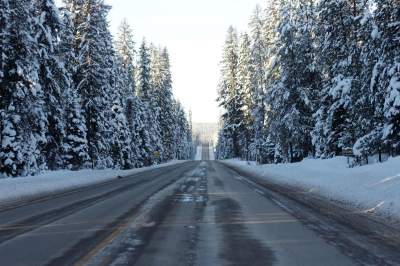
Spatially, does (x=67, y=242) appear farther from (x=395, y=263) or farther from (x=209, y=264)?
(x=395, y=263)

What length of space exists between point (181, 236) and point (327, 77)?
29953 millimetres

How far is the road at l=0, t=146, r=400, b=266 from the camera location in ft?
24.6

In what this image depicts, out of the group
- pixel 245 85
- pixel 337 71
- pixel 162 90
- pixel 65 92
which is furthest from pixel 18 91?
pixel 162 90

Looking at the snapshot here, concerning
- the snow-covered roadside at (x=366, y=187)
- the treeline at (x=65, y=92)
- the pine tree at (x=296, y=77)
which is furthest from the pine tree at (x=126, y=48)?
the snow-covered roadside at (x=366, y=187)

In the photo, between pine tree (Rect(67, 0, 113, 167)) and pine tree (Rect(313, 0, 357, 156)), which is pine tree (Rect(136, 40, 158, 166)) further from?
pine tree (Rect(313, 0, 357, 156))

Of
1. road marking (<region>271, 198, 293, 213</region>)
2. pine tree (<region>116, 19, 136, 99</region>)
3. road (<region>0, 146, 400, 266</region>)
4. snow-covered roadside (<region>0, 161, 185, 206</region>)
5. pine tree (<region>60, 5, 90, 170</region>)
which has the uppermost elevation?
pine tree (<region>116, 19, 136, 99</region>)

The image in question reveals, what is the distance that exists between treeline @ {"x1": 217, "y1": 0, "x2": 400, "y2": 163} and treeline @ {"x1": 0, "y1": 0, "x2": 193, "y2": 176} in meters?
14.5

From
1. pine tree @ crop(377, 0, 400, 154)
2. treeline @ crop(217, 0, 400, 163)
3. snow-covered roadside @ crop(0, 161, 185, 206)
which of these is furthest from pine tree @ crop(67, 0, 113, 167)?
pine tree @ crop(377, 0, 400, 154)

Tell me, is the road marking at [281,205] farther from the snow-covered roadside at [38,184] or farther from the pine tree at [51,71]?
the pine tree at [51,71]

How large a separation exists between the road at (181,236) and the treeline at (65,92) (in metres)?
12.7

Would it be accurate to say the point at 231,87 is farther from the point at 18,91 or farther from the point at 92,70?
the point at 18,91

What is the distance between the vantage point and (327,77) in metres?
37.2

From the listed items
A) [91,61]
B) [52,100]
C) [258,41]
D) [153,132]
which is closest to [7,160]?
[52,100]

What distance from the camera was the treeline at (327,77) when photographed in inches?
839
